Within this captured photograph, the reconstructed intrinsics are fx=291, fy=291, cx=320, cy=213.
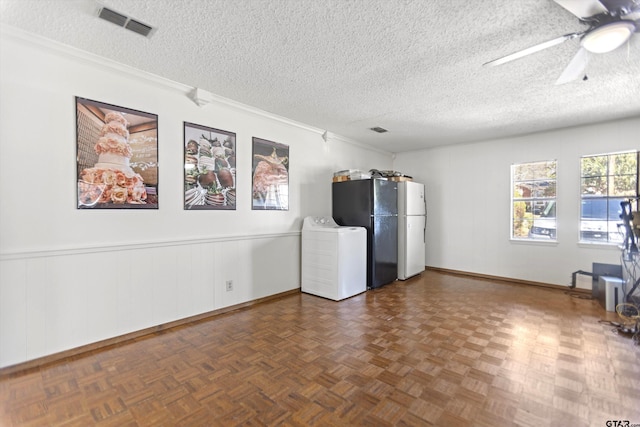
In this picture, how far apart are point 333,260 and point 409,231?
72.7 inches

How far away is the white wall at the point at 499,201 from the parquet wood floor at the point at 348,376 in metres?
1.51

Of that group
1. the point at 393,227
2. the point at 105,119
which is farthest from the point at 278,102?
the point at 393,227

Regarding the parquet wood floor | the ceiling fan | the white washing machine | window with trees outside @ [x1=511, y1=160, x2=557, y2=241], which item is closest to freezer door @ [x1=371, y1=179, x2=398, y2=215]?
the white washing machine

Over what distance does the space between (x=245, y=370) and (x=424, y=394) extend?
125 centimetres

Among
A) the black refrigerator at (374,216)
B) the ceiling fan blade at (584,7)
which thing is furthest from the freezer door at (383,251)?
Result: the ceiling fan blade at (584,7)

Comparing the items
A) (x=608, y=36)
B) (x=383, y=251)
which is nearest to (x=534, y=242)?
(x=383, y=251)

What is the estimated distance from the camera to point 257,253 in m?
3.74

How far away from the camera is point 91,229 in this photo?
248 cm

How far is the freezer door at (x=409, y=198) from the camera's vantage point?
4.98m

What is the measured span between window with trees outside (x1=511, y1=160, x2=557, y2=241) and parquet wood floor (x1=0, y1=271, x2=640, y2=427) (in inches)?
69.1

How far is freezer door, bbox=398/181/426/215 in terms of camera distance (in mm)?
4980

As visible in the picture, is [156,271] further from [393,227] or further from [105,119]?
[393,227]

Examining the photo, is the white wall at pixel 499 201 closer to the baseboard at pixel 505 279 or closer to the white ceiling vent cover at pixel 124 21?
the baseboard at pixel 505 279

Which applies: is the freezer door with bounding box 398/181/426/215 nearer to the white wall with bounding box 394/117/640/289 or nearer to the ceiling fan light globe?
the white wall with bounding box 394/117/640/289
